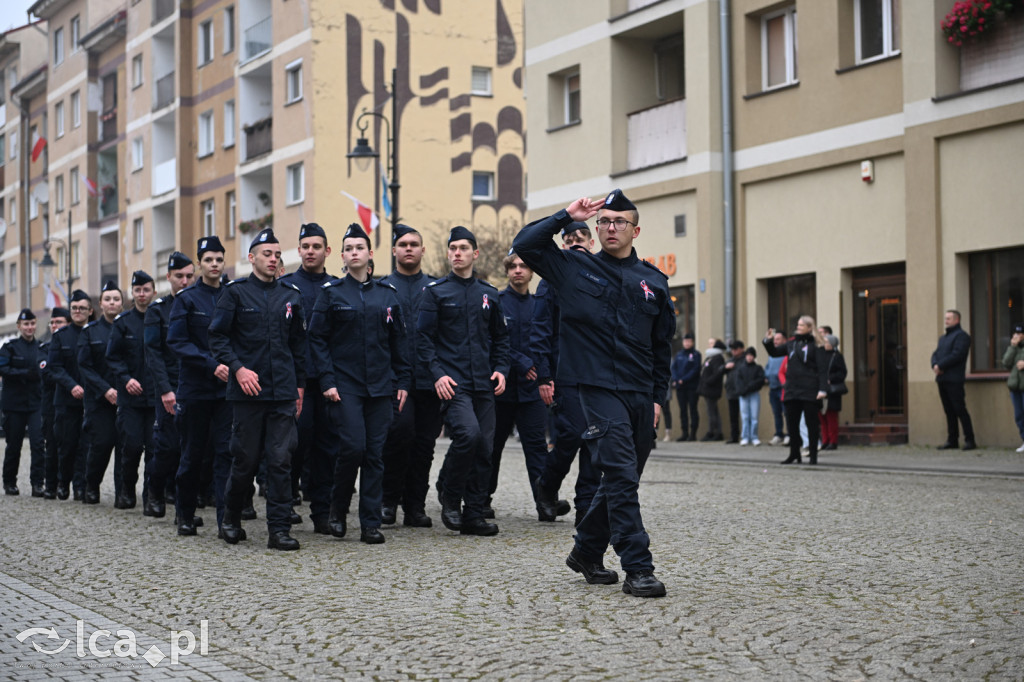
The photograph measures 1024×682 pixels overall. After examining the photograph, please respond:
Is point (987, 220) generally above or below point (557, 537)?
above

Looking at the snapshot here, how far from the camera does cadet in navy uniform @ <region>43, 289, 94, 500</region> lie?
47.4 feet

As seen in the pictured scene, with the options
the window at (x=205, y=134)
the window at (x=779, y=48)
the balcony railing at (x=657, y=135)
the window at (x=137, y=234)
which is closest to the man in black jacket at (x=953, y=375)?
the window at (x=779, y=48)

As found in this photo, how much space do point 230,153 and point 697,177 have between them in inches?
883

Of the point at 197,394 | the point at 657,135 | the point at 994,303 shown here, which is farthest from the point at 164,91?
the point at 197,394

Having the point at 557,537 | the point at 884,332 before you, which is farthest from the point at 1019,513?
the point at 884,332

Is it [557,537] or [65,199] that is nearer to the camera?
[557,537]

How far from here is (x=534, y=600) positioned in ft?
23.8

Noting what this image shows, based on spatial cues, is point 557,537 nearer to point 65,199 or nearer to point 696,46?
point 696,46

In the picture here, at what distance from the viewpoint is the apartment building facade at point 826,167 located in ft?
68.5

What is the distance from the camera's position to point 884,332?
74.8 ft

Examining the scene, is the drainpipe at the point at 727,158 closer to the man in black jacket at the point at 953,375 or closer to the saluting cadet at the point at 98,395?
the man in black jacket at the point at 953,375

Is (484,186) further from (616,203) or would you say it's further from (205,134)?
(616,203)

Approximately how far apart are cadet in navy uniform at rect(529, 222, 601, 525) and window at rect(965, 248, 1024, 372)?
38.0 feet

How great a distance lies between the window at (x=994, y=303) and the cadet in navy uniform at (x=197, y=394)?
1331cm
